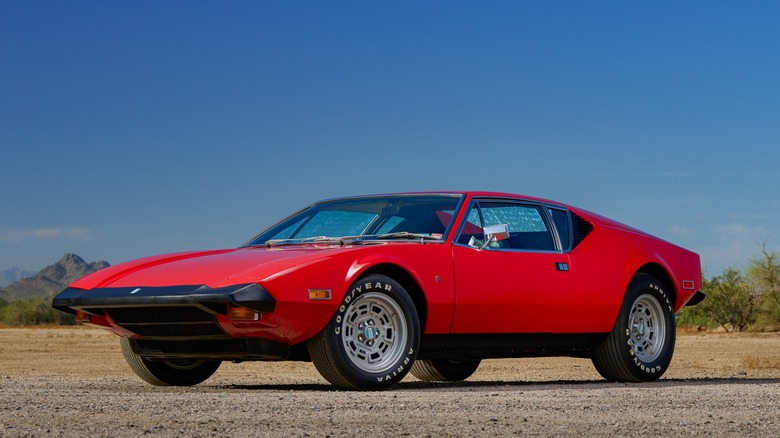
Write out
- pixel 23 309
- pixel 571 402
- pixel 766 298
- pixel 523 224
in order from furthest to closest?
1. pixel 23 309
2. pixel 766 298
3. pixel 523 224
4. pixel 571 402

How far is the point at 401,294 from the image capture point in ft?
28.5

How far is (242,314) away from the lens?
8156 millimetres

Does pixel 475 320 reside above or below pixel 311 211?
below

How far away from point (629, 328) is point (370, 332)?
3101 millimetres

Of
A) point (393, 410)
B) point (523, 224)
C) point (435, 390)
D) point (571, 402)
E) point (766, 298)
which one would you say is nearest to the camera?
point (393, 410)

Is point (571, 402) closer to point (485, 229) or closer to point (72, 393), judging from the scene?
point (485, 229)

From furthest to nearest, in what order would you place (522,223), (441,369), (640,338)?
(441,369), (640,338), (522,223)

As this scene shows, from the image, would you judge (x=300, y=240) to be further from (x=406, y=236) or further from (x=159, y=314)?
(x=159, y=314)

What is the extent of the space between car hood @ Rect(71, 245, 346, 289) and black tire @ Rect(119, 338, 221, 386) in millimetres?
657

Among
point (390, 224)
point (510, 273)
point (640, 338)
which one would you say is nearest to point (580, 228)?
point (640, 338)

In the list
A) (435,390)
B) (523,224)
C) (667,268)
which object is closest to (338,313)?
(435,390)

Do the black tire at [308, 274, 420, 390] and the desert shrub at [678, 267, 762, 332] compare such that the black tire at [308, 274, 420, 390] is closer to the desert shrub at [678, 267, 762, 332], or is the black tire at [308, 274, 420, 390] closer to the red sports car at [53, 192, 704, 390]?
the red sports car at [53, 192, 704, 390]

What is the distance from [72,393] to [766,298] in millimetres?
39221

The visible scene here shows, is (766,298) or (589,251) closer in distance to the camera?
(589,251)
